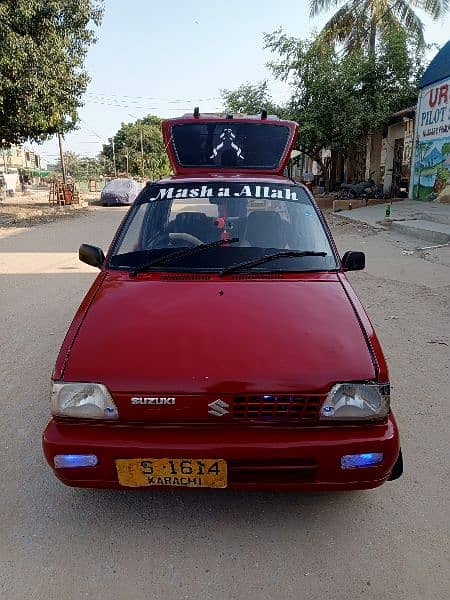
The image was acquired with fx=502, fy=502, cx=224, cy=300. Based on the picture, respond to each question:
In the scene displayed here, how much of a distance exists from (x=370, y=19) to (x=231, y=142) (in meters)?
21.3

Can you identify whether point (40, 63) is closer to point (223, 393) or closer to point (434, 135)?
point (434, 135)

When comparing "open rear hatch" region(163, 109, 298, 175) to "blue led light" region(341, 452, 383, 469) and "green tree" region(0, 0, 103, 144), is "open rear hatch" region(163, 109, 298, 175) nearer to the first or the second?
"blue led light" region(341, 452, 383, 469)

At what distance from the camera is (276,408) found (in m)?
2.18

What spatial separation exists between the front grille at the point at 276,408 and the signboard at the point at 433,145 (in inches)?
615

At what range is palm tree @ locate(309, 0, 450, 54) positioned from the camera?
21.7 meters

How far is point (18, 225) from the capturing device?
1672 cm

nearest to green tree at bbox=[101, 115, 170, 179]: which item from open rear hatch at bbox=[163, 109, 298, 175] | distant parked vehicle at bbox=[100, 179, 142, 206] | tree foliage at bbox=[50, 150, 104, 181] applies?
tree foliage at bbox=[50, 150, 104, 181]

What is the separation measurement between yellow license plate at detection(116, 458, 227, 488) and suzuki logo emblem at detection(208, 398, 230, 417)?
0.63 feet

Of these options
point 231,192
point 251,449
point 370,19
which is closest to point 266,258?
point 231,192

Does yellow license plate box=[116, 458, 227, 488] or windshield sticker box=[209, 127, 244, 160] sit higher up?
windshield sticker box=[209, 127, 244, 160]

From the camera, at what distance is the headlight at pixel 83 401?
7.24 ft

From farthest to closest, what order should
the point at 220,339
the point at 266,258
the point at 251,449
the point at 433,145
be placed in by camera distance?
1. the point at 433,145
2. the point at 266,258
3. the point at 220,339
4. the point at 251,449

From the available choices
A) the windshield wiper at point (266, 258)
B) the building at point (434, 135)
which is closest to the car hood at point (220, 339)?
the windshield wiper at point (266, 258)

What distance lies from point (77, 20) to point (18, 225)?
682 centimetres
